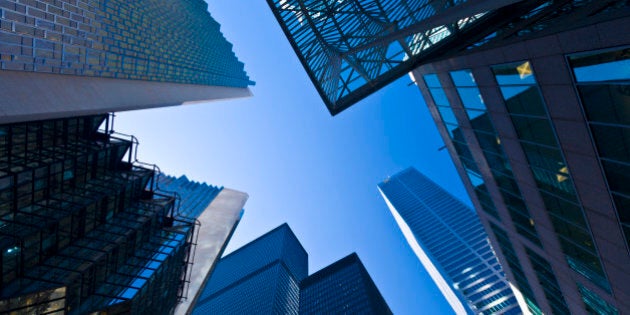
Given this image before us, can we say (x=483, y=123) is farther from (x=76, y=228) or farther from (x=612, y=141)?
(x=76, y=228)

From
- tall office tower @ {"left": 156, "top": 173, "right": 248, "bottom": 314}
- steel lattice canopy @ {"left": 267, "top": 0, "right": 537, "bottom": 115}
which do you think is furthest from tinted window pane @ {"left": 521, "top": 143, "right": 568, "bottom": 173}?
tall office tower @ {"left": 156, "top": 173, "right": 248, "bottom": 314}

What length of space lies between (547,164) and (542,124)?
2150mm

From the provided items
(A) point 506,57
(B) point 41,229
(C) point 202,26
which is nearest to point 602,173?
(A) point 506,57

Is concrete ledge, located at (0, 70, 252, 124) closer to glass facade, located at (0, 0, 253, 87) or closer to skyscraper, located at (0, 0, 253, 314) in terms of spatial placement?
skyscraper, located at (0, 0, 253, 314)

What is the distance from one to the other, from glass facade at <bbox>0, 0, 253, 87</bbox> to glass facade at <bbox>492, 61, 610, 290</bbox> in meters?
30.8

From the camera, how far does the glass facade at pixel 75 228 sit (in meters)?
18.8

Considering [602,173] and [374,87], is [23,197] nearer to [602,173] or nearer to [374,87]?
[374,87]

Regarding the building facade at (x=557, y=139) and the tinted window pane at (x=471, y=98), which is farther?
the tinted window pane at (x=471, y=98)

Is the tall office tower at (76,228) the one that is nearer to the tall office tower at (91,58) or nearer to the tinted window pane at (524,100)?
the tall office tower at (91,58)

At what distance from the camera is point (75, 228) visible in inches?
951

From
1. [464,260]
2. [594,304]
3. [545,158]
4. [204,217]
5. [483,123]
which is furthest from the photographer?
[464,260]

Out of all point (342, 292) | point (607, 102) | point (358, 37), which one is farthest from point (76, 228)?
point (342, 292)

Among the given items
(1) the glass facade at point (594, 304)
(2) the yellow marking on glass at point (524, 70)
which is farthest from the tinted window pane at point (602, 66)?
(1) the glass facade at point (594, 304)

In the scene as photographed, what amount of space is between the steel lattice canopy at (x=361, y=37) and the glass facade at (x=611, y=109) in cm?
834
